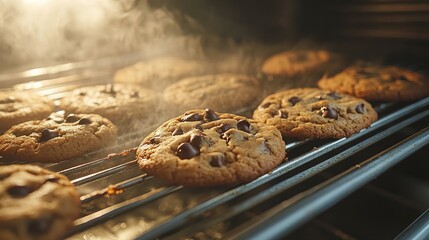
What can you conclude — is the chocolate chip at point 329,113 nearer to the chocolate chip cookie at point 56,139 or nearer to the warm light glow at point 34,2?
the chocolate chip cookie at point 56,139

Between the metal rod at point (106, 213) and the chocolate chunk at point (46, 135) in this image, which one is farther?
the chocolate chunk at point (46, 135)

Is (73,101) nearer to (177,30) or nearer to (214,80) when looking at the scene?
(214,80)

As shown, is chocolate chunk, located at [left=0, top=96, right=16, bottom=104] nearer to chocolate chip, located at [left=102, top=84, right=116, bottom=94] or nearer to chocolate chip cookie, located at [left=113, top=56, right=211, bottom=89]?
chocolate chip, located at [left=102, top=84, right=116, bottom=94]

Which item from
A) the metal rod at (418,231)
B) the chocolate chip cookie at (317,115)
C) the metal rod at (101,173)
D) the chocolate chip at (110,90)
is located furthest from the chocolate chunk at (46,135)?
the metal rod at (418,231)

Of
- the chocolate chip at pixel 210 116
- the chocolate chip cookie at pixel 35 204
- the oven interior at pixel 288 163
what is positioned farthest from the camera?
the chocolate chip at pixel 210 116

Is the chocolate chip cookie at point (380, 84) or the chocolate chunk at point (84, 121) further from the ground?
the chocolate chunk at point (84, 121)

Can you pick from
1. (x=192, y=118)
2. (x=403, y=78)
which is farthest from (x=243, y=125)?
(x=403, y=78)

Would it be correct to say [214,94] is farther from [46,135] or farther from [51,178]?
[51,178]

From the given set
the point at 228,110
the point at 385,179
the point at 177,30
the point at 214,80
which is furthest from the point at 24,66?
the point at 385,179
